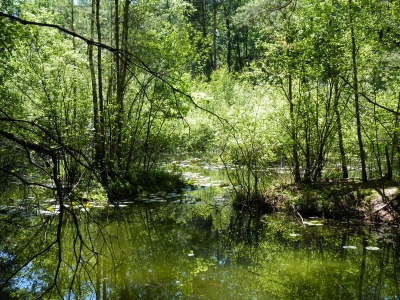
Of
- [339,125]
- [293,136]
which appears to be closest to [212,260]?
[293,136]

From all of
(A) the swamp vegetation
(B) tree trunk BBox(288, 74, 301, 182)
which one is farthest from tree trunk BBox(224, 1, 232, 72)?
(B) tree trunk BBox(288, 74, 301, 182)

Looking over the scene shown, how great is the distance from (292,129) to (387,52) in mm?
2502

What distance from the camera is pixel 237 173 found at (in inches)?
345

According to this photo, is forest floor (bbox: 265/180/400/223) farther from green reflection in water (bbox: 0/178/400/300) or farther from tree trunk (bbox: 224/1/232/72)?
tree trunk (bbox: 224/1/232/72)

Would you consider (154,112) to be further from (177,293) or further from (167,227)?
(177,293)

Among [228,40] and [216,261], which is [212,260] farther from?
[228,40]

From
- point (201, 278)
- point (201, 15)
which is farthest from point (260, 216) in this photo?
point (201, 15)

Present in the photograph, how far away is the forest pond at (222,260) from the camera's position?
4.47 meters

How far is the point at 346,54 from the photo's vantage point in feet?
26.4

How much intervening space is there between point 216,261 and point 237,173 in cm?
350

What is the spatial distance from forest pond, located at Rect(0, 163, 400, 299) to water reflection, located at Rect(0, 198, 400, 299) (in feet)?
0.04

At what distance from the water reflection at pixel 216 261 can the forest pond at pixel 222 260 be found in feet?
0.04

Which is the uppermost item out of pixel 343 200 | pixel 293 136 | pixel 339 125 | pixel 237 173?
pixel 339 125

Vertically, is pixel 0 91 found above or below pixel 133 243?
above
